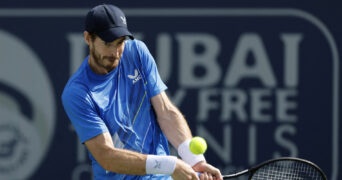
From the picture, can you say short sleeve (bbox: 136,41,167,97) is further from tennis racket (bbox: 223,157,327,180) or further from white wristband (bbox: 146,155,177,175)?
tennis racket (bbox: 223,157,327,180)

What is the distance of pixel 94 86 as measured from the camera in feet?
17.7

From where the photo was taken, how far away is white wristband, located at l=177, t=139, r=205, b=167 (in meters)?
5.48

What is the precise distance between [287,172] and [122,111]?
1.45 meters

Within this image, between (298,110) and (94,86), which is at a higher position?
(94,86)

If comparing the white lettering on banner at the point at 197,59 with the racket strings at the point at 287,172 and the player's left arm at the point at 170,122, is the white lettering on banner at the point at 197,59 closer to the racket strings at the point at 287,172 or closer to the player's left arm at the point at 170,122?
the racket strings at the point at 287,172

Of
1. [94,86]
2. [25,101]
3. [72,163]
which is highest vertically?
[94,86]

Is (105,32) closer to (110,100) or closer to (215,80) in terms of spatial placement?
(110,100)

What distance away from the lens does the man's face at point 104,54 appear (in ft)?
17.1

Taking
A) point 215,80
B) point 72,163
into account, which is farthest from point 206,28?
point 72,163

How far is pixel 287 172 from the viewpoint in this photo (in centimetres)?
644

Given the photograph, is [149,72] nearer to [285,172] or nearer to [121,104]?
[121,104]

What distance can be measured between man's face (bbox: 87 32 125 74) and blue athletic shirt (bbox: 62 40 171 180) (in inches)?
1.8

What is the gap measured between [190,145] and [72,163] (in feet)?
10.6

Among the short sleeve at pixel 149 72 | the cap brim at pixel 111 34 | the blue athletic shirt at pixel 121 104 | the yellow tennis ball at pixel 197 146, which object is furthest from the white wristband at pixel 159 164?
the cap brim at pixel 111 34
